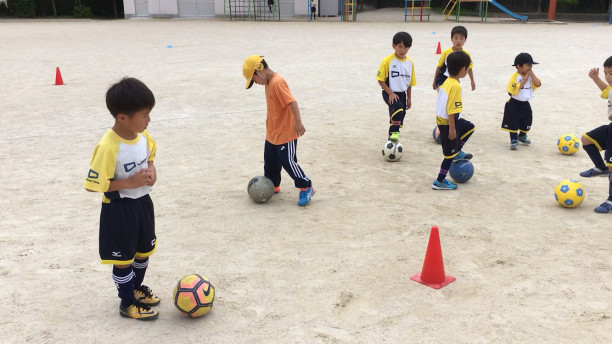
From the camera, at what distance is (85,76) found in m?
14.0

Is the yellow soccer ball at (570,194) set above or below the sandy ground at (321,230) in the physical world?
above

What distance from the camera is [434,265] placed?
13.7 feet

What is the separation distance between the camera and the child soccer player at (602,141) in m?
5.68

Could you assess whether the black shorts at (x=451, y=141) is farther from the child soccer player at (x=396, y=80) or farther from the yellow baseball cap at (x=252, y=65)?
the yellow baseball cap at (x=252, y=65)

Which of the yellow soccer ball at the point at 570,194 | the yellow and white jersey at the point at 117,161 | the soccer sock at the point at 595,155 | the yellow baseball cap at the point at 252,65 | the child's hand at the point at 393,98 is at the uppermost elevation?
the yellow baseball cap at the point at 252,65

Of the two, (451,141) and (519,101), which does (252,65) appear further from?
(519,101)

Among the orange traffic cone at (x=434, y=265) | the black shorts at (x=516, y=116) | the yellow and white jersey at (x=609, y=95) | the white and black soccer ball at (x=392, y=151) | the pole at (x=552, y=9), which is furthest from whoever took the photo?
the pole at (x=552, y=9)

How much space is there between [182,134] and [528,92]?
5426mm

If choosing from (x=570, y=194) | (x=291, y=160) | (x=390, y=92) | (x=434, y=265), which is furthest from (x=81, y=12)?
(x=434, y=265)

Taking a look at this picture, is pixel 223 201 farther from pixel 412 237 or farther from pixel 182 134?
pixel 182 134

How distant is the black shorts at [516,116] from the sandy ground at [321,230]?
Result: 0.36m

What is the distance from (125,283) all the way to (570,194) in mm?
4546

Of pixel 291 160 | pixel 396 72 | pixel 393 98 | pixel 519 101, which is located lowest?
pixel 291 160

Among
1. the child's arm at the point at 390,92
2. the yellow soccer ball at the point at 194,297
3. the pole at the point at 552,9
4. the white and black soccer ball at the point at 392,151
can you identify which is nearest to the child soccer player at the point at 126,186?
the yellow soccer ball at the point at 194,297
